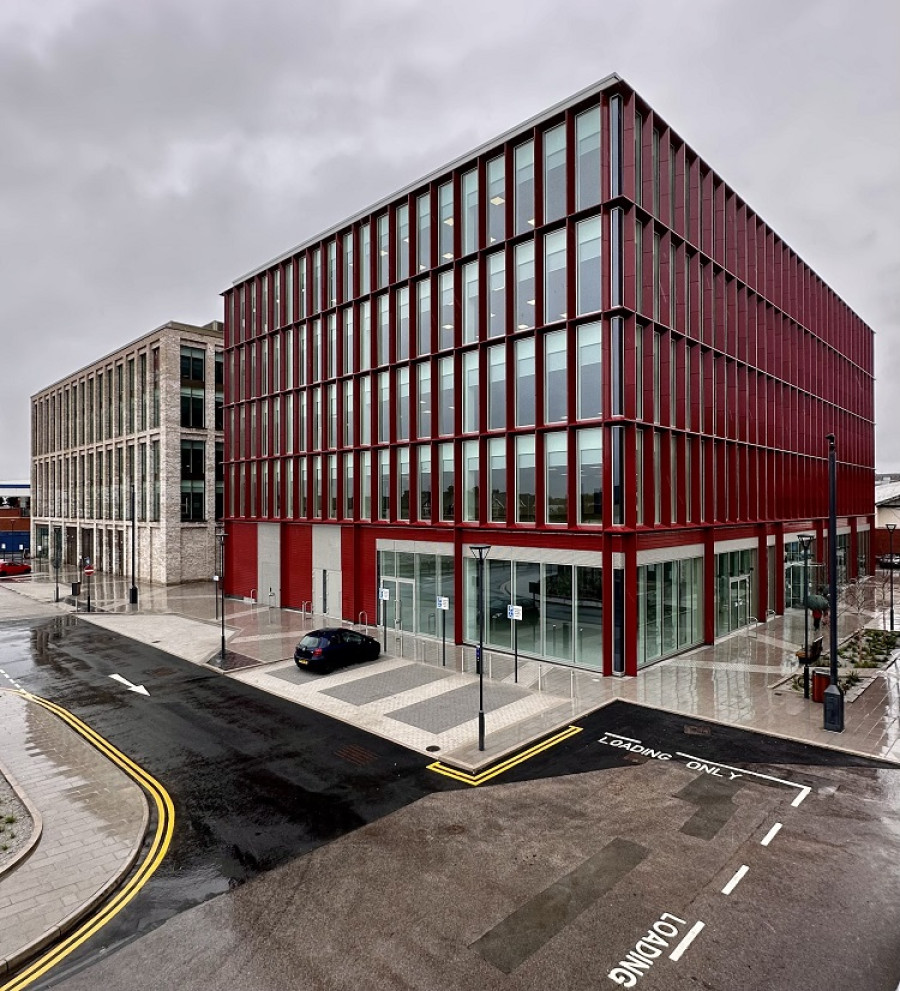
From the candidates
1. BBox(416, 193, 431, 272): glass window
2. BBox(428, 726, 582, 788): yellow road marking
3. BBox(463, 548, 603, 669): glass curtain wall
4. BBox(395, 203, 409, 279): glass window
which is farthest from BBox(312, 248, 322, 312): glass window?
BBox(428, 726, 582, 788): yellow road marking

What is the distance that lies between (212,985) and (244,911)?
1.35m

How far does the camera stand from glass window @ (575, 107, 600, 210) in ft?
70.0

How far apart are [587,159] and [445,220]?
275 inches

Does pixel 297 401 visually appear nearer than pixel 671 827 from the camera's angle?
No

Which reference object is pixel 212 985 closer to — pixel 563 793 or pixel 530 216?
pixel 563 793

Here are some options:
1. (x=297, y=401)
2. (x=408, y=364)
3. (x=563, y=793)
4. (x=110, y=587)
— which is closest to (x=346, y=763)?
(x=563, y=793)

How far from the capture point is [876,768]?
43.2 feet

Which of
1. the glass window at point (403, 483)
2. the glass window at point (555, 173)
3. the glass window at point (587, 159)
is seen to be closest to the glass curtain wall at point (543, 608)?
the glass window at point (403, 483)

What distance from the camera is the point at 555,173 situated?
22.6m

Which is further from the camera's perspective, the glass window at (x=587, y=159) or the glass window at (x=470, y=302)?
the glass window at (x=470, y=302)

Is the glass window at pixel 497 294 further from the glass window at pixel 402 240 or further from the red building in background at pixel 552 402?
the glass window at pixel 402 240

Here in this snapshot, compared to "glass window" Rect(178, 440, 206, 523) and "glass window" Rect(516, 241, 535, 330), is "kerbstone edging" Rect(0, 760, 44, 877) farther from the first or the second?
"glass window" Rect(178, 440, 206, 523)

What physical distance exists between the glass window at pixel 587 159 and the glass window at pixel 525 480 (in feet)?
28.3

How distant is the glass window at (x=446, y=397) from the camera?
26.1 meters
